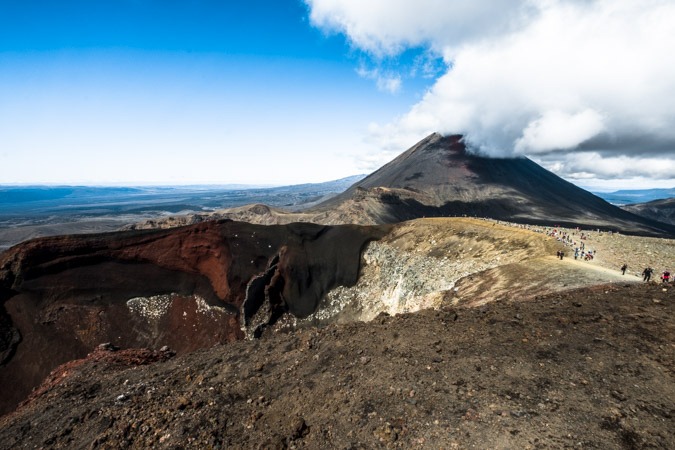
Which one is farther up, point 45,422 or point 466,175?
point 466,175

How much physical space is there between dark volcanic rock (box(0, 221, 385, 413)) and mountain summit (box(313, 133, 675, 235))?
173 ft

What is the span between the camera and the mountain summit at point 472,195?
3711 inches

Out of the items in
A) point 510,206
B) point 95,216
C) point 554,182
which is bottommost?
point 95,216

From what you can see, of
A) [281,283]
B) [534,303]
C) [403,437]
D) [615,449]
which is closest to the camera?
[615,449]

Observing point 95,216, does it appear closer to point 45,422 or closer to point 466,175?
point 466,175

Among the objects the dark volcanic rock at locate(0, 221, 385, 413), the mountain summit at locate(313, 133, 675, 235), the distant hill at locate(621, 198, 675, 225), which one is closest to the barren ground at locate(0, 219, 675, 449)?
the dark volcanic rock at locate(0, 221, 385, 413)

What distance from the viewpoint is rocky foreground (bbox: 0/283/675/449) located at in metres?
6.18

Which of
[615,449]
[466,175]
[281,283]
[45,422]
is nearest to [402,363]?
[615,449]

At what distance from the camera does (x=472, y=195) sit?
12538 centimetres

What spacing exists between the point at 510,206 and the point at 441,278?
107 meters

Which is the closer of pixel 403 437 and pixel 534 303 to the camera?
pixel 403 437

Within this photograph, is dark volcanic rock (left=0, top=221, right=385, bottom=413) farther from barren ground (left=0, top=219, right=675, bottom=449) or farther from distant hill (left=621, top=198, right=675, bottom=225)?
distant hill (left=621, top=198, right=675, bottom=225)

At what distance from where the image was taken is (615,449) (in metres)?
5.40

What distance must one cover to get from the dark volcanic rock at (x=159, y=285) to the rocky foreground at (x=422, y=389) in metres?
16.6
